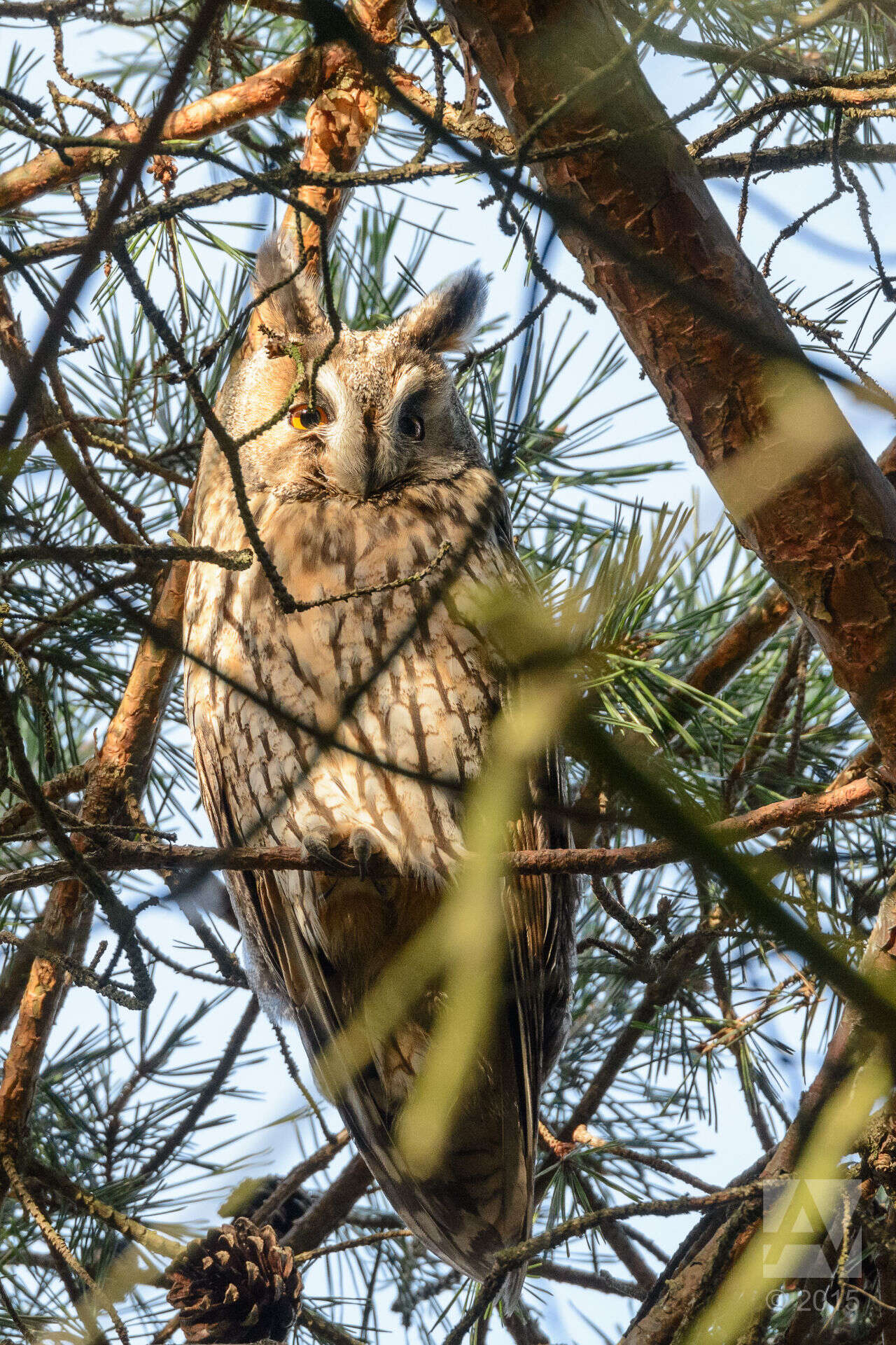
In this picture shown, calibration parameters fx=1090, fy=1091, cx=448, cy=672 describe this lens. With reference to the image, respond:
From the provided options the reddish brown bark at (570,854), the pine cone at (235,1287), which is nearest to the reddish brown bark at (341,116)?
the reddish brown bark at (570,854)

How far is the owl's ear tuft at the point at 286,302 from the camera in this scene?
2311mm

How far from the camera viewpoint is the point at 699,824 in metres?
0.49

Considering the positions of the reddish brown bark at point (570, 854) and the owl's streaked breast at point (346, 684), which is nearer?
the reddish brown bark at point (570, 854)

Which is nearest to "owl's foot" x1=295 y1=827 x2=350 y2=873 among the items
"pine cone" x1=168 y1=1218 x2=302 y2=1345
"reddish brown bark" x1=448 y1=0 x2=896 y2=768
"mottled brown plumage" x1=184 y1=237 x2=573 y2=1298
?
"mottled brown plumage" x1=184 y1=237 x2=573 y2=1298

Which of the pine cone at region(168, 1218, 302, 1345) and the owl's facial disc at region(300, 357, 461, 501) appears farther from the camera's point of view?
the owl's facial disc at region(300, 357, 461, 501)

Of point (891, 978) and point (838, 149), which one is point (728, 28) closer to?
point (838, 149)

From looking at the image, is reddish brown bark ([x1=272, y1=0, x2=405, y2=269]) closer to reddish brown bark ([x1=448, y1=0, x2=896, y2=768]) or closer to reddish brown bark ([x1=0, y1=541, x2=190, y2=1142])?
reddish brown bark ([x1=0, y1=541, x2=190, y2=1142])

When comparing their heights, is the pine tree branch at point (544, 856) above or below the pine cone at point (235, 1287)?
above

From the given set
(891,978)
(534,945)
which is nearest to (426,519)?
(534,945)

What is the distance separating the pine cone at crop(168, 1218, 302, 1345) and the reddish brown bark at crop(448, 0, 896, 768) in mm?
1224

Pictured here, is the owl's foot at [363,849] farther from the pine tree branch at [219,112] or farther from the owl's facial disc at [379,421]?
the pine tree branch at [219,112]

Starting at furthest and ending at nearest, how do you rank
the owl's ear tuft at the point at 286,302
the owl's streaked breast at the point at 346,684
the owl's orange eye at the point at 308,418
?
1. the owl's ear tuft at the point at 286,302
2. the owl's orange eye at the point at 308,418
3. the owl's streaked breast at the point at 346,684

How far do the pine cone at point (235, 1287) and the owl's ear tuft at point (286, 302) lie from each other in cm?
172

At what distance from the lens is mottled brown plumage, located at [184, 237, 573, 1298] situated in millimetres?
1808
